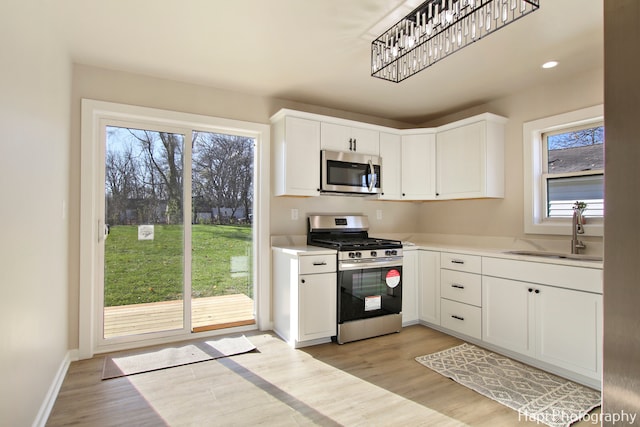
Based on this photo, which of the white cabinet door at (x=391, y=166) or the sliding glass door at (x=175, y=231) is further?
the white cabinet door at (x=391, y=166)

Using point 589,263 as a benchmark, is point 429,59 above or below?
above

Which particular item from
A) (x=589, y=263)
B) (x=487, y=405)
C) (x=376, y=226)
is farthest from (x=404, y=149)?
(x=487, y=405)

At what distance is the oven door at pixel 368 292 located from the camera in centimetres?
316

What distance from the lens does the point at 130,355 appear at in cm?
282

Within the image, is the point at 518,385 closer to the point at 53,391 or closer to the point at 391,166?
the point at 391,166

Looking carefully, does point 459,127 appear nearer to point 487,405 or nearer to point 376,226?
point 376,226

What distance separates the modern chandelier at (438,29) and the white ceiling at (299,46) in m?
0.14

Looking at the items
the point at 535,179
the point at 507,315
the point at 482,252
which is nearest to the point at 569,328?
the point at 507,315

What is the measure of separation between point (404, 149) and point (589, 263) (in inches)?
85.5

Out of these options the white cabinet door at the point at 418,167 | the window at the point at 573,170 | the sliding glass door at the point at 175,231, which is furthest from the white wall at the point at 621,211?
the white cabinet door at the point at 418,167

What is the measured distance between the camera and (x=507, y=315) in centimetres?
280

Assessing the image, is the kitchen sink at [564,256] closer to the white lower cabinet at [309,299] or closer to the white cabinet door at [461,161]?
the white cabinet door at [461,161]

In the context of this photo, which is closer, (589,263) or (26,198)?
(26,198)

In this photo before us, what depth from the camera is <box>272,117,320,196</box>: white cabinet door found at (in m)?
3.30
